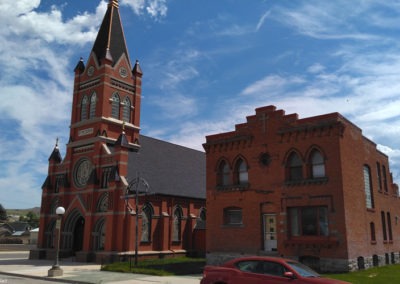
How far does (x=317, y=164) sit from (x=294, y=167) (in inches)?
59.2

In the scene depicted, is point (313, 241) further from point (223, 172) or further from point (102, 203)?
point (102, 203)

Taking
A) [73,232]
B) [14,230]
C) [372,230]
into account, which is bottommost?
[14,230]

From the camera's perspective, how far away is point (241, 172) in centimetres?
2564

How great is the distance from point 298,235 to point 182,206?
1884cm

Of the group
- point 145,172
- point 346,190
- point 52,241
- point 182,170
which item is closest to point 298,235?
point 346,190

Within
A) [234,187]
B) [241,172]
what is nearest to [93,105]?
[241,172]

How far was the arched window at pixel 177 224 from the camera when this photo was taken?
125ft

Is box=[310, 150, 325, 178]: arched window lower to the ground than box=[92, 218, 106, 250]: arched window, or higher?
higher

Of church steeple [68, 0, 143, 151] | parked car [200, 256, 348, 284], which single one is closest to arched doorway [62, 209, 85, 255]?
church steeple [68, 0, 143, 151]

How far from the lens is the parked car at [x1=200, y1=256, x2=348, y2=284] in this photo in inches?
416

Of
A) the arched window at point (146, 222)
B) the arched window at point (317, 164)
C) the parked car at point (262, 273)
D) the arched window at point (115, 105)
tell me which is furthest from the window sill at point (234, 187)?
the arched window at point (115, 105)

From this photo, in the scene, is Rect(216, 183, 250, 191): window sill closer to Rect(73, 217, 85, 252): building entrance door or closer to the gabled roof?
Rect(73, 217, 85, 252): building entrance door

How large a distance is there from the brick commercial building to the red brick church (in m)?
9.38

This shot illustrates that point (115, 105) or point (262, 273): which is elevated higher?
point (115, 105)
